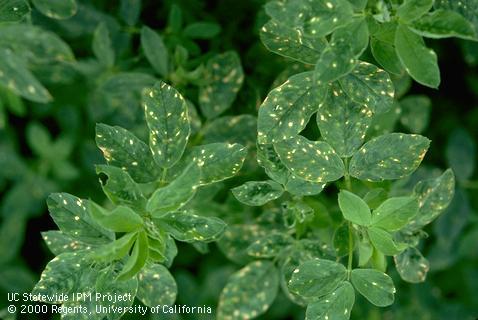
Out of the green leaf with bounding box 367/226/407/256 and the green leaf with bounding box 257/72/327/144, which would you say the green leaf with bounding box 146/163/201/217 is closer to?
the green leaf with bounding box 257/72/327/144

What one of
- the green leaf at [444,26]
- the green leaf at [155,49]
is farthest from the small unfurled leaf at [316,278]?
the green leaf at [155,49]

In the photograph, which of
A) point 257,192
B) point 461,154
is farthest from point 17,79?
point 461,154

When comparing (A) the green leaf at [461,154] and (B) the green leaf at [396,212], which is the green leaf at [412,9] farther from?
(A) the green leaf at [461,154]

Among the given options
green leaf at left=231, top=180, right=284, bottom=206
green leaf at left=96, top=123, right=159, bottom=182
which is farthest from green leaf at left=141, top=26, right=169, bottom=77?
green leaf at left=231, top=180, right=284, bottom=206

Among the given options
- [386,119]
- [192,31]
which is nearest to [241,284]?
[386,119]

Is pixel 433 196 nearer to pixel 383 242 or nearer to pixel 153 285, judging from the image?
pixel 383 242

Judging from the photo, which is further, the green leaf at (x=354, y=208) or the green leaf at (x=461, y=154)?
the green leaf at (x=461, y=154)
